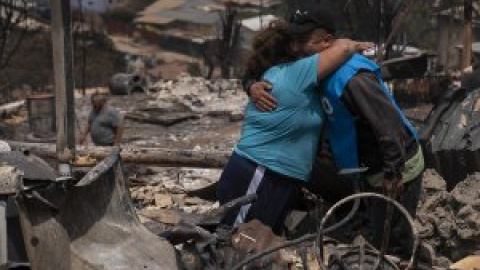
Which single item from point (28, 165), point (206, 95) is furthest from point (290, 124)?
point (206, 95)

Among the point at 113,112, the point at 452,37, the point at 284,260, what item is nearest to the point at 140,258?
the point at 284,260

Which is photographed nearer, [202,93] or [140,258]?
[140,258]

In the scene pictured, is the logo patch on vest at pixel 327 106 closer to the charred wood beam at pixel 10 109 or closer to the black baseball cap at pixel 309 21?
the black baseball cap at pixel 309 21

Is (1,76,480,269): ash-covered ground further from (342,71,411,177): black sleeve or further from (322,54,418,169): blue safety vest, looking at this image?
(342,71,411,177): black sleeve

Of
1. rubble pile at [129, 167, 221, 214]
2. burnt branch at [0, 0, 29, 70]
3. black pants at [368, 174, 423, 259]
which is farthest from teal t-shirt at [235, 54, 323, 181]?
burnt branch at [0, 0, 29, 70]

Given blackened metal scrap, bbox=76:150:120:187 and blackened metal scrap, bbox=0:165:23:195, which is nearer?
blackened metal scrap, bbox=0:165:23:195

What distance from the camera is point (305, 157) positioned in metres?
4.29

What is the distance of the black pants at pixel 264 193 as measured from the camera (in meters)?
4.30

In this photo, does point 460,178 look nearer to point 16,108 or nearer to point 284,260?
point 284,260

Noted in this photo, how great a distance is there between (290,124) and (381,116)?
47 cm

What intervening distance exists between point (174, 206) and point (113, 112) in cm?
449

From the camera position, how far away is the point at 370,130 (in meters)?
4.20

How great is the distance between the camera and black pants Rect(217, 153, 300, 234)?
4.30 m

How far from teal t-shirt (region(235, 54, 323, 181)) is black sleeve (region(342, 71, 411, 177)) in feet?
0.72
